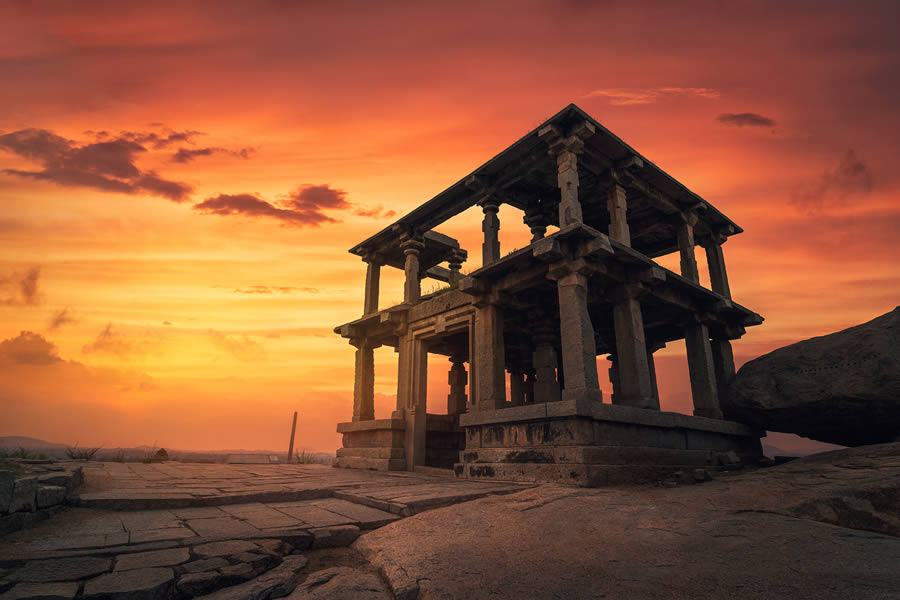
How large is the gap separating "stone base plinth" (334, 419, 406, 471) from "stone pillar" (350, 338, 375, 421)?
1.47ft

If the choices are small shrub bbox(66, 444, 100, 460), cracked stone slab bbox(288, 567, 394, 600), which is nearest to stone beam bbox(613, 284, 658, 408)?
cracked stone slab bbox(288, 567, 394, 600)

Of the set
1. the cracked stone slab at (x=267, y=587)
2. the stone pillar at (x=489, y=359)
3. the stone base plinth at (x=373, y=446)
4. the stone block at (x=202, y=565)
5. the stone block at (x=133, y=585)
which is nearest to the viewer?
the stone block at (x=133, y=585)

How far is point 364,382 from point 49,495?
10.0 metres

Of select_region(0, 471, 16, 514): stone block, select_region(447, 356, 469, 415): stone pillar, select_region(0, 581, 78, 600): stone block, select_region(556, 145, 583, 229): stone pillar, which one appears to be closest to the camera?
select_region(0, 581, 78, 600): stone block

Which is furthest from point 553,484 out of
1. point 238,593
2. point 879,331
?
point 879,331

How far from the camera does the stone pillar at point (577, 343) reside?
787 centimetres

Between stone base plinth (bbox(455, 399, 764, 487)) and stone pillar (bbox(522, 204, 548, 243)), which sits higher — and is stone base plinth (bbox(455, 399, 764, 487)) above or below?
below

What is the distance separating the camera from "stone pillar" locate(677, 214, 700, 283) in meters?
11.6

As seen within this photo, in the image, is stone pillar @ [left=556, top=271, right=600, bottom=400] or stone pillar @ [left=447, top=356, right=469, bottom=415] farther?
stone pillar @ [left=447, top=356, right=469, bottom=415]

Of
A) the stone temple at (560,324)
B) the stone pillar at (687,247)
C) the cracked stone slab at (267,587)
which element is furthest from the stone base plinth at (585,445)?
the cracked stone slab at (267,587)

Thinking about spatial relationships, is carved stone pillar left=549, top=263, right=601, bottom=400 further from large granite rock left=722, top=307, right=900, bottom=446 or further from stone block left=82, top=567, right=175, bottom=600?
stone block left=82, top=567, right=175, bottom=600

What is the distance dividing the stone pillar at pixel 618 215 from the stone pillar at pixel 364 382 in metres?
8.07

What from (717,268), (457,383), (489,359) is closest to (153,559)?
(489,359)

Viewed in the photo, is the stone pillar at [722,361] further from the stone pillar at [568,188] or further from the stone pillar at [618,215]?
the stone pillar at [568,188]
